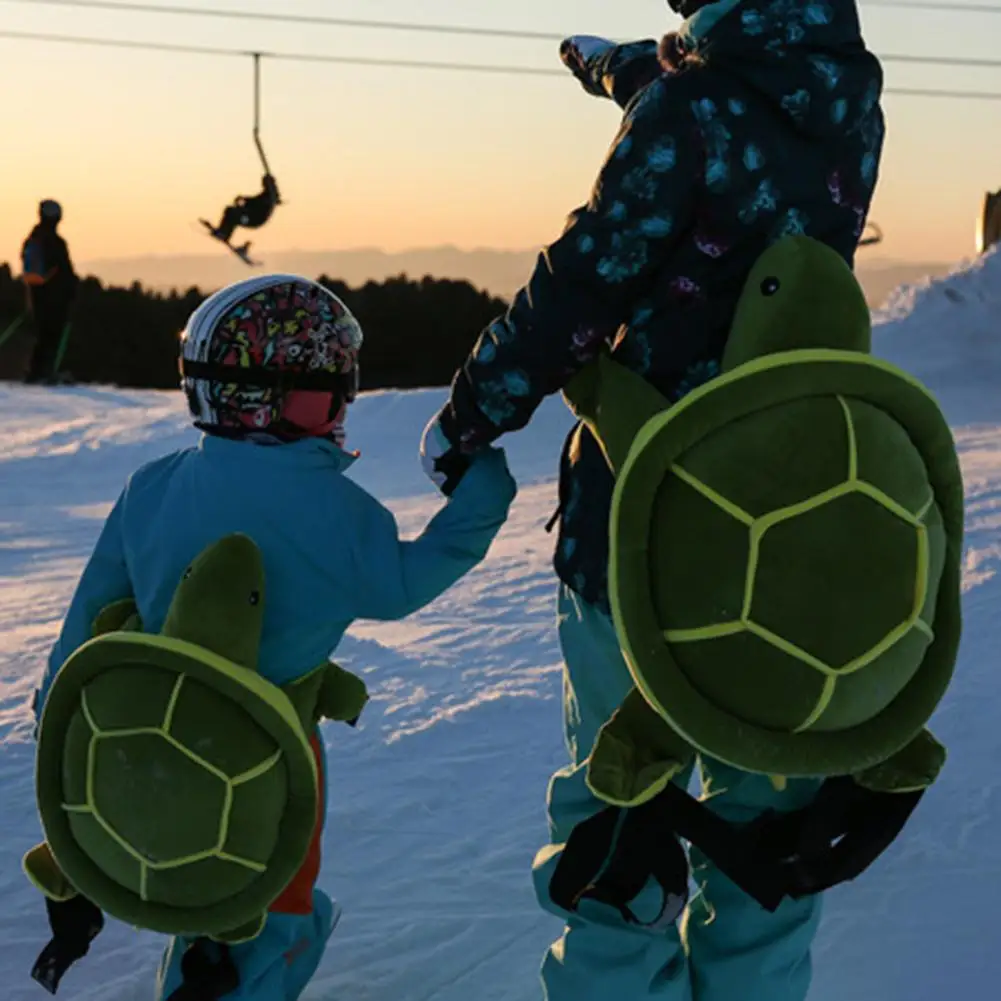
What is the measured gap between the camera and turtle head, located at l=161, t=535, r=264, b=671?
185 centimetres

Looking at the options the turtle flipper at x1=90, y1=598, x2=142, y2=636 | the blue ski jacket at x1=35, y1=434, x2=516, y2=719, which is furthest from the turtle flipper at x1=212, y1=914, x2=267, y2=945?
the turtle flipper at x1=90, y1=598, x2=142, y2=636

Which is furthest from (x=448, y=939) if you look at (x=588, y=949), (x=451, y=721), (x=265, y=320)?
(x=265, y=320)

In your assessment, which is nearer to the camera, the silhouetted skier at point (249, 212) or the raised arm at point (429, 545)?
the raised arm at point (429, 545)

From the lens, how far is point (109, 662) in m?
1.87

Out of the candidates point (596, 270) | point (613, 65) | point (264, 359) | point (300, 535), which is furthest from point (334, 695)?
point (613, 65)

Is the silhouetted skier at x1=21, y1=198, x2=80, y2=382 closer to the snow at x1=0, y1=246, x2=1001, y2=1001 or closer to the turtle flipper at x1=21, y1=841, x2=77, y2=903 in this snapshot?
the snow at x1=0, y1=246, x2=1001, y2=1001

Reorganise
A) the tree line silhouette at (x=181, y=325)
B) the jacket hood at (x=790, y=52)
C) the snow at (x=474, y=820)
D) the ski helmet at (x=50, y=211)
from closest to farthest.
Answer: the jacket hood at (x=790, y=52), the snow at (x=474, y=820), the ski helmet at (x=50, y=211), the tree line silhouette at (x=181, y=325)

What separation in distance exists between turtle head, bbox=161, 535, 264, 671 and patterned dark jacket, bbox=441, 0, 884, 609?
373 mm

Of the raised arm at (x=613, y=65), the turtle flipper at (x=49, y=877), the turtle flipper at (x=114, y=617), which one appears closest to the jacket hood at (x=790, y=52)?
the raised arm at (x=613, y=65)

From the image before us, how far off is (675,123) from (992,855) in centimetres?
192

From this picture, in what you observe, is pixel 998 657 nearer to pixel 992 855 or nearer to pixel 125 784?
pixel 992 855

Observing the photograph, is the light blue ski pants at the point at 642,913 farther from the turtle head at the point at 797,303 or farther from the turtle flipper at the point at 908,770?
the turtle head at the point at 797,303

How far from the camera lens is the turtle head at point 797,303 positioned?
1668 millimetres

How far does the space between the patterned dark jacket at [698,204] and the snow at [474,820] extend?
1122mm
